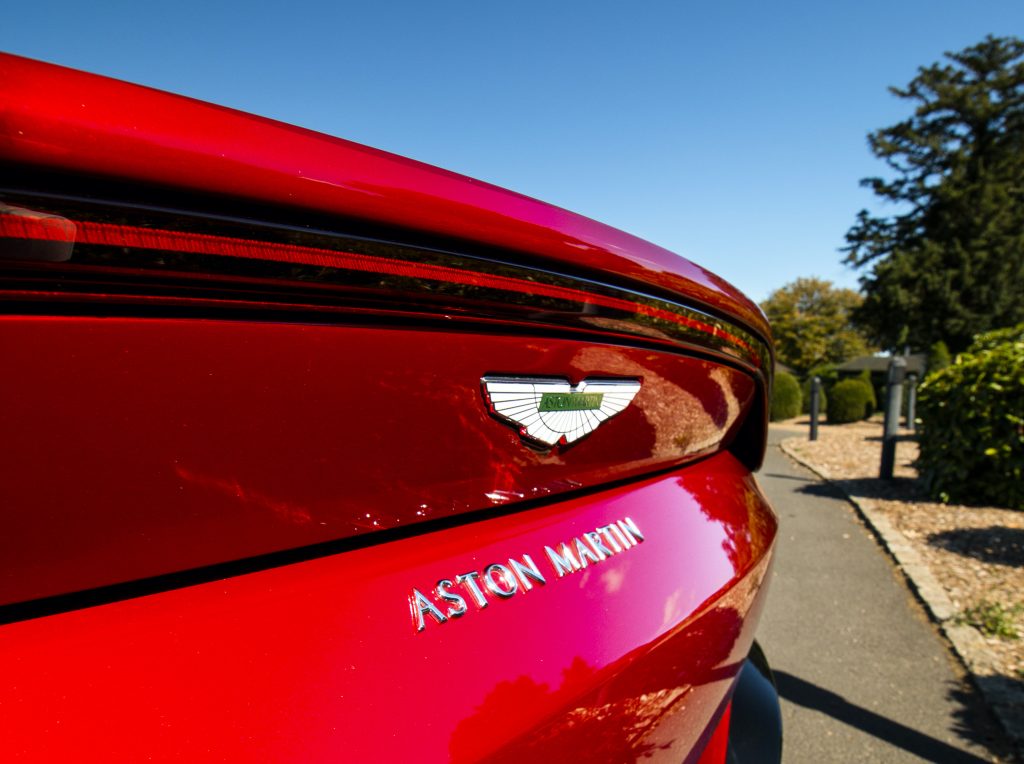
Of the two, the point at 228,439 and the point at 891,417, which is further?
the point at 891,417

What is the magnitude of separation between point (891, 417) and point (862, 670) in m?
5.84

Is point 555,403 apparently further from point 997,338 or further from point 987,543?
point 997,338

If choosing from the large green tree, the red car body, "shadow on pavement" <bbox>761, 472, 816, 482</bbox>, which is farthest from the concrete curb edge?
the large green tree

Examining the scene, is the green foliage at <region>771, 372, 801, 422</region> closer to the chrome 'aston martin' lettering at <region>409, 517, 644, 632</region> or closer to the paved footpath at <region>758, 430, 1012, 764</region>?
the paved footpath at <region>758, 430, 1012, 764</region>

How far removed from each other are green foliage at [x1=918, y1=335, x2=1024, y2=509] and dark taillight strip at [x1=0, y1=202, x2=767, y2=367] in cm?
687

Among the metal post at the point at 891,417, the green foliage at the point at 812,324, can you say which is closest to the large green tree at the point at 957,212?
the green foliage at the point at 812,324

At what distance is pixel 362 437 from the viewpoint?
2.32ft

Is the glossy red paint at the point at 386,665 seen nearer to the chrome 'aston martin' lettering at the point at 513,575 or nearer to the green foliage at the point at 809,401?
the chrome 'aston martin' lettering at the point at 513,575

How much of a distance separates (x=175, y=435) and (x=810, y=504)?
25.0 ft

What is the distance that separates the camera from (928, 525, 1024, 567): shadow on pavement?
4.68 metres

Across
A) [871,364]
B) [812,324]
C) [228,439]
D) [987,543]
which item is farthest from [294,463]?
[871,364]

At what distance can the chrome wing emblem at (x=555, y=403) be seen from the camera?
2.70 ft

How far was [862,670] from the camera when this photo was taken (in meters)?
3.12

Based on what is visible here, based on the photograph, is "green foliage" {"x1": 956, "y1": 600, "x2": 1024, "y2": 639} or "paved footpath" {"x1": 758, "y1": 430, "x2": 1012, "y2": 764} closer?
"paved footpath" {"x1": 758, "y1": 430, "x2": 1012, "y2": 764}
